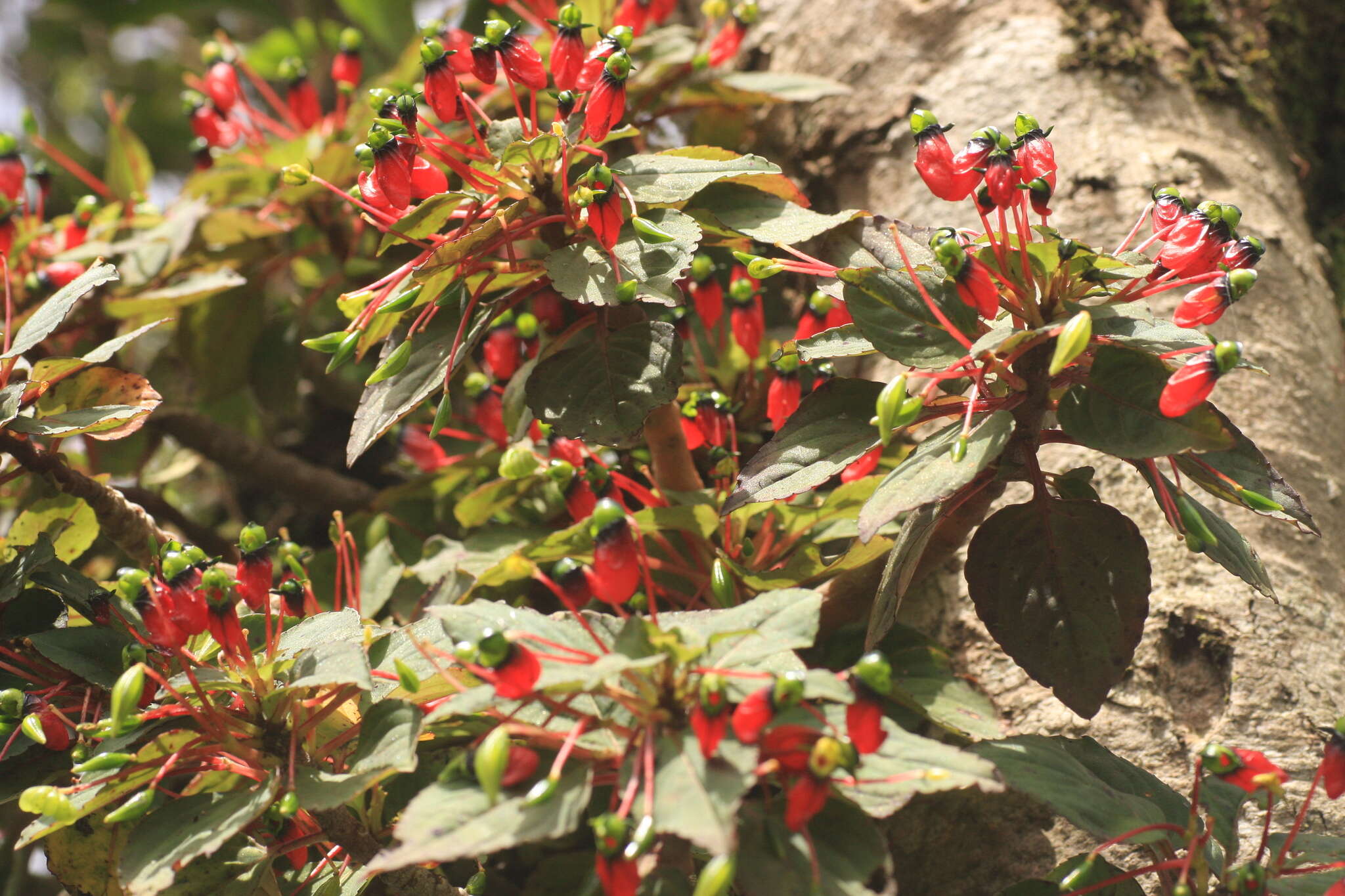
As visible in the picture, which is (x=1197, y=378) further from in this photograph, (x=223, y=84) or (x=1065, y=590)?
(x=223, y=84)

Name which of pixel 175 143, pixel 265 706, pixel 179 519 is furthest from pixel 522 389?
pixel 175 143

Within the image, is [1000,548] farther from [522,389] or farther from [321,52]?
[321,52]

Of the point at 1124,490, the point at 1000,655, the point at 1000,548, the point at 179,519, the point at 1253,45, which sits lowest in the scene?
the point at 179,519

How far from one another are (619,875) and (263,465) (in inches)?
51.9

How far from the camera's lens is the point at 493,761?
0.69m

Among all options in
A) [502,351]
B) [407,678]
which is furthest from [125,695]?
[502,351]

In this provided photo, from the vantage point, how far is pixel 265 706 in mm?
917

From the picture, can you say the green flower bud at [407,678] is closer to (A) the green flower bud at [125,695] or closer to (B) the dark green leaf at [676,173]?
(A) the green flower bud at [125,695]

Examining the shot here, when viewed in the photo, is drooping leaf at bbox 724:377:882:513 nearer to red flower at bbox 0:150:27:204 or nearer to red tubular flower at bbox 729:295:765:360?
red tubular flower at bbox 729:295:765:360

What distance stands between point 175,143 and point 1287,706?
321cm

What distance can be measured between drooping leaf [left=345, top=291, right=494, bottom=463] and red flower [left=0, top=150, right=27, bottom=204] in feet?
2.47

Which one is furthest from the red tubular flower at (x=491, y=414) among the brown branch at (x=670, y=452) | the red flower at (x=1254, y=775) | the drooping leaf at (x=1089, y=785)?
the red flower at (x=1254, y=775)

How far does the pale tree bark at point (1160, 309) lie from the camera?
1103 mm

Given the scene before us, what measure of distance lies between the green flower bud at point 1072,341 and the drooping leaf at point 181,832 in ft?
2.18
